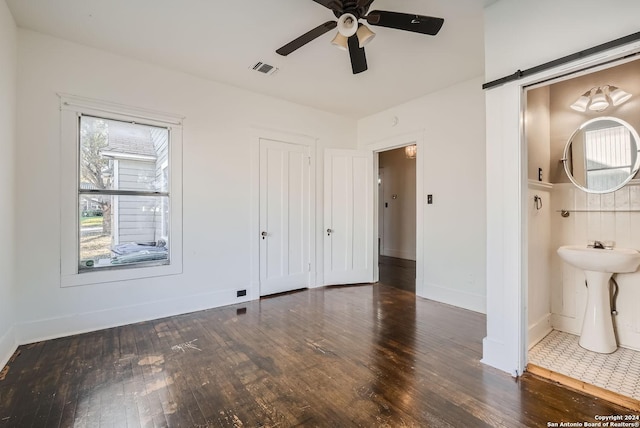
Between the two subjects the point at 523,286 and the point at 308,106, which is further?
the point at 308,106

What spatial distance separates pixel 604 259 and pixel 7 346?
498 centimetres

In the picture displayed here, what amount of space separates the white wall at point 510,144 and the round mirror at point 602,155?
110 centimetres

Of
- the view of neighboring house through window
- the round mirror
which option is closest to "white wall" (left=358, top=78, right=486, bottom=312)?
the round mirror

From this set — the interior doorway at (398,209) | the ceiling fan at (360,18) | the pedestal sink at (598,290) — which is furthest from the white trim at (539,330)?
the interior doorway at (398,209)

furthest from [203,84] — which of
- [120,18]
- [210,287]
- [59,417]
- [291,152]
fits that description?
[59,417]

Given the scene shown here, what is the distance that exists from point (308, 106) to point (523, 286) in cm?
372

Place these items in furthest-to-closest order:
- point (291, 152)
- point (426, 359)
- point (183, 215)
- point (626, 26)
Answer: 1. point (291, 152)
2. point (183, 215)
3. point (426, 359)
4. point (626, 26)

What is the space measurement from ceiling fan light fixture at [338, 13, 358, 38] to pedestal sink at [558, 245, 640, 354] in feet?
8.58

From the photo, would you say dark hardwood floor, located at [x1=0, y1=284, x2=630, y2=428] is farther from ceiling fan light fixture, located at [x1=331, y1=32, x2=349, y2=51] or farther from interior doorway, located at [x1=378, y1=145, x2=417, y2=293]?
interior doorway, located at [x1=378, y1=145, x2=417, y2=293]

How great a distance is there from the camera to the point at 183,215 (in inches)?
140

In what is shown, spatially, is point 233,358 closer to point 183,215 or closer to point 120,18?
point 183,215

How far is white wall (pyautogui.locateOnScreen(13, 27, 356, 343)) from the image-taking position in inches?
108

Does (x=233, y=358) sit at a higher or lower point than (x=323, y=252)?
lower

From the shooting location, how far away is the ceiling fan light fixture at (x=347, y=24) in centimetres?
208
